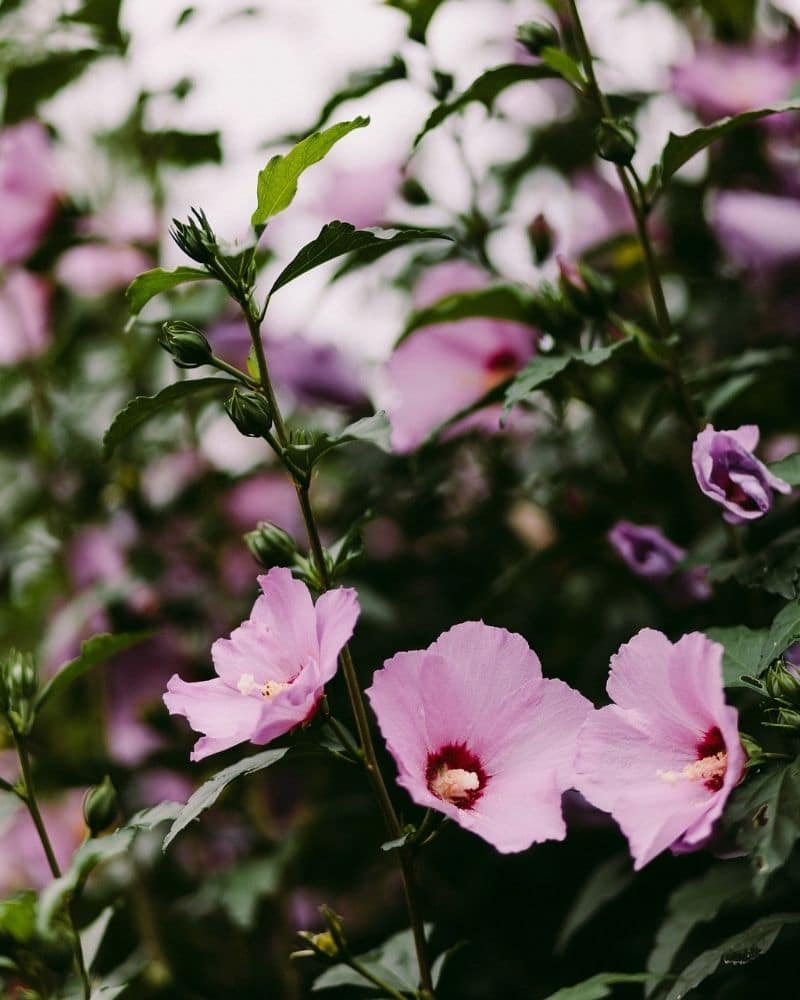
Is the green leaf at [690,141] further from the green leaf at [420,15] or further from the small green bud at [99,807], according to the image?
the small green bud at [99,807]

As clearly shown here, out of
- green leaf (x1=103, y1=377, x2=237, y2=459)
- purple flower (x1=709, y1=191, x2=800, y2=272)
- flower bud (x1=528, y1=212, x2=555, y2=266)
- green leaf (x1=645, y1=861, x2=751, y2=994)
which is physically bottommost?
green leaf (x1=645, y1=861, x2=751, y2=994)

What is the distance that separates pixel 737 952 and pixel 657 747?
0.13 metres

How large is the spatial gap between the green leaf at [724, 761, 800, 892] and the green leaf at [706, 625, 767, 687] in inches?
2.5

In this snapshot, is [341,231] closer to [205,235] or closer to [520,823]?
[205,235]

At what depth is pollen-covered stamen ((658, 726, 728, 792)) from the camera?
582mm

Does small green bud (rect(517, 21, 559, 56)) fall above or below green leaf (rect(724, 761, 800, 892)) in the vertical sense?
above

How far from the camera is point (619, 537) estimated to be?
2.78 feet

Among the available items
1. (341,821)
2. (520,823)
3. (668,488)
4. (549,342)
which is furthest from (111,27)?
(520,823)

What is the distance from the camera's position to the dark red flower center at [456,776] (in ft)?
2.00

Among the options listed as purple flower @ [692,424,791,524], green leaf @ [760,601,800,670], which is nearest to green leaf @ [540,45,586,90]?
purple flower @ [692,424,791,524]

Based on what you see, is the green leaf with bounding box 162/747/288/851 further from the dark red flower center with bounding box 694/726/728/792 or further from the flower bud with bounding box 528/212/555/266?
the flower bud with bounding box 528/212/555/266

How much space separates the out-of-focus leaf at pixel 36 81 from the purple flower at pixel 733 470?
872 millimetres

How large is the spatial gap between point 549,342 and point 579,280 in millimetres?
60

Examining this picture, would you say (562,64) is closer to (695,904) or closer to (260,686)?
(260,686)
